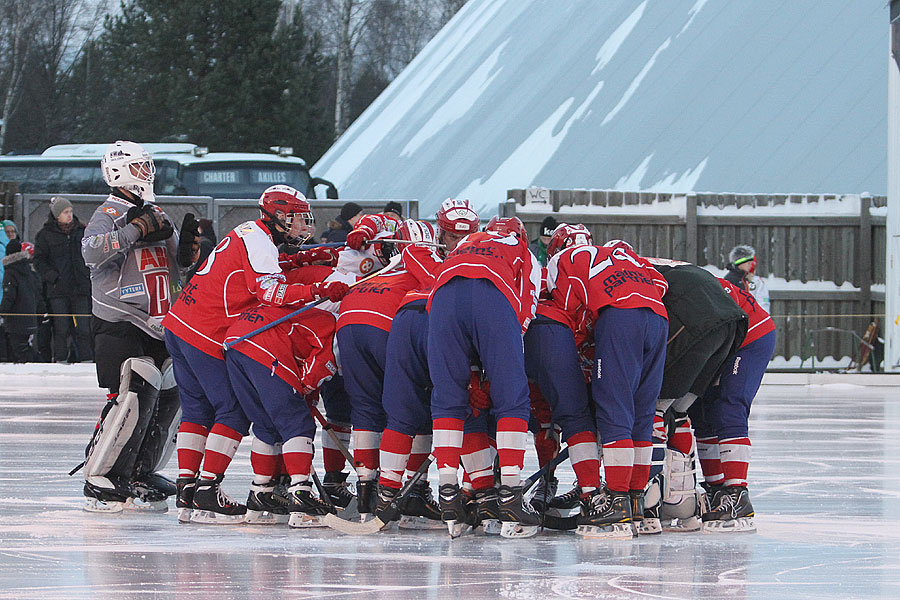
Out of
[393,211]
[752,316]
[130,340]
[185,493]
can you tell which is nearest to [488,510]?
[185,493]

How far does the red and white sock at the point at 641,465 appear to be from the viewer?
614 cm

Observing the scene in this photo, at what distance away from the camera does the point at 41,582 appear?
4.97 m

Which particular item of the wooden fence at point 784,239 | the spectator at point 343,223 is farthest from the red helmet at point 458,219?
the wooden fence at point 784,239

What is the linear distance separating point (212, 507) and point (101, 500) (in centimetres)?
68

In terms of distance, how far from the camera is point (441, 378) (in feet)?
19.6

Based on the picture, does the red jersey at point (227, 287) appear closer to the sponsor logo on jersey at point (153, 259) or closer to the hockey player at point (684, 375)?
the sponsor logo on jersey at point (153, 259)

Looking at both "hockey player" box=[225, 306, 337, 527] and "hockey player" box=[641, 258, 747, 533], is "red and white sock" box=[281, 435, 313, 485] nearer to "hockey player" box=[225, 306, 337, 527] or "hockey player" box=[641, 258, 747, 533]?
"hockey player" box=[225, 306, 337, 527]

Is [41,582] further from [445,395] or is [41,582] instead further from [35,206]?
[35,206]

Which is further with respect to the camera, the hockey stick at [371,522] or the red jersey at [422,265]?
the red jersey at [422,265]

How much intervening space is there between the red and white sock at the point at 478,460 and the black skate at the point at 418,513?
25 cm

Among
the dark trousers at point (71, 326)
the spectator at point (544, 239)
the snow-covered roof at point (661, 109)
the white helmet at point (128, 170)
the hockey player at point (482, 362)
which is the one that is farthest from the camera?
the snow-covered roof at point (661, 109)

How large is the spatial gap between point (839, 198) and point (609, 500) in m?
12.0

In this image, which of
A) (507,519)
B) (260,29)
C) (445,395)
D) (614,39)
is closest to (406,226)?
(445,395)

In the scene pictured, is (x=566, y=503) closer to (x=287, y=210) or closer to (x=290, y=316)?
(x=290, y=316)
